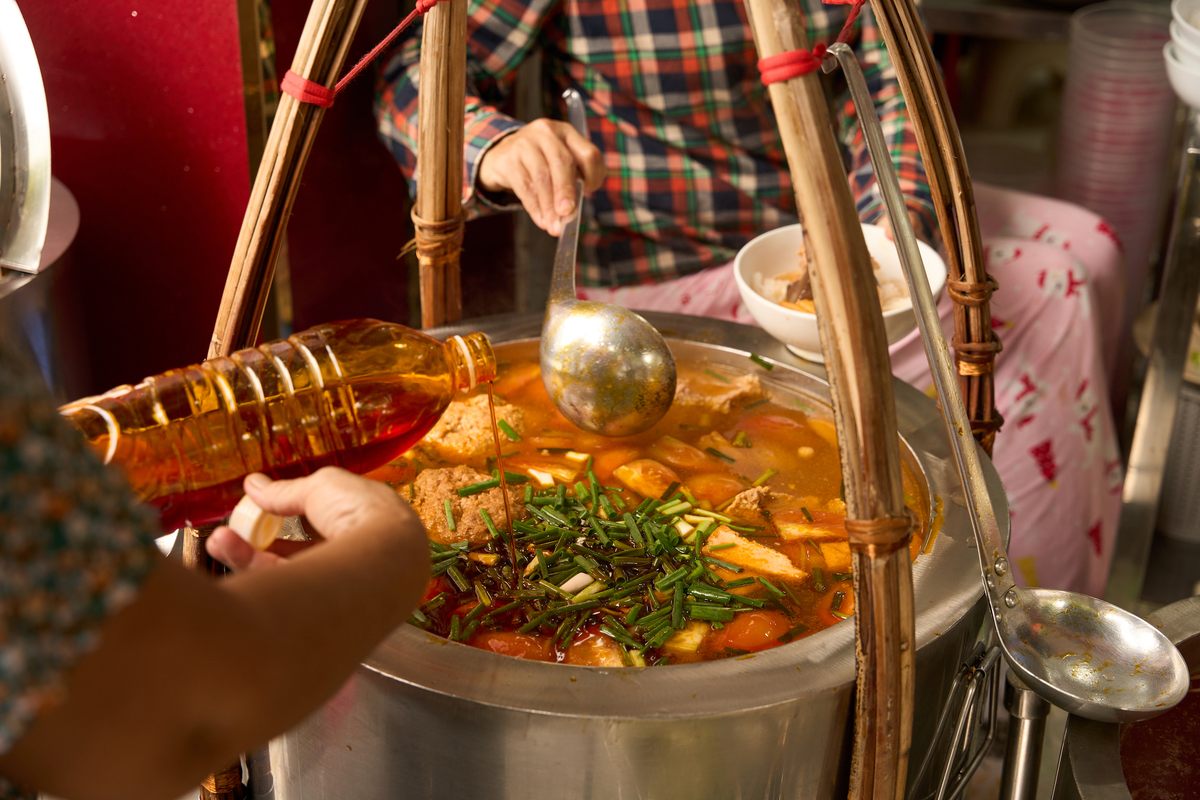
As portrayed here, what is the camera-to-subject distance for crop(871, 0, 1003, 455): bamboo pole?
3.74 feet

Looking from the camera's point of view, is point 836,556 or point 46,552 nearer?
point 46,552

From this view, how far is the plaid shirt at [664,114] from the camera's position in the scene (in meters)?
2.25

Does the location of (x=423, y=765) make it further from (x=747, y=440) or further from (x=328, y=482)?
(x=747, y=440)

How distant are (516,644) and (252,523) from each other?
31 cm

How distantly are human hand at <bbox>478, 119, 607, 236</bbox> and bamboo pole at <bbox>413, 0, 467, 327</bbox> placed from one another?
13 cm

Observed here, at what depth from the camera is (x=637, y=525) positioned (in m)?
1.27

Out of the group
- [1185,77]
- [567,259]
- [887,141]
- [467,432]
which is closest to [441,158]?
[567,259]

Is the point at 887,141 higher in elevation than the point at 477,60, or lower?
lower

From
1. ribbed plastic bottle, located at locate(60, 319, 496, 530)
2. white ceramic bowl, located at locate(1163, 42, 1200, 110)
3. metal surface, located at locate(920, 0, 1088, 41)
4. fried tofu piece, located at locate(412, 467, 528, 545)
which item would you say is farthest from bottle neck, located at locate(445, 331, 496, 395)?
metal surface, located at locate(920, 0, 1088, 41)

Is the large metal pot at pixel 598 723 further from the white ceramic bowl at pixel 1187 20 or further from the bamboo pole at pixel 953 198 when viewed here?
the white ceramic bowl at pixel 1187 20

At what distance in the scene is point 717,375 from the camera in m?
1.61

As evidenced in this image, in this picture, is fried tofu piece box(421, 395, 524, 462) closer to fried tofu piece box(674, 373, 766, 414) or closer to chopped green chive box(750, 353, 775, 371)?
fried tofu piece box(674, 373, 766, 414)

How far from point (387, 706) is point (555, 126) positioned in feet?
3.05

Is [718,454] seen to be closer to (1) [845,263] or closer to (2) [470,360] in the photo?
(2) [470,360]
